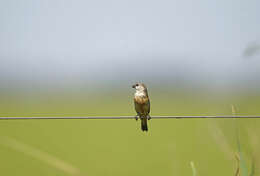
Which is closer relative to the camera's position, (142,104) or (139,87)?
(142,104)

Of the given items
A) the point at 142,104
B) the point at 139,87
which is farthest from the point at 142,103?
the point at 139,87

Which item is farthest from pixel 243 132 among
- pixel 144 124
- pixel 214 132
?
pixel 144 124

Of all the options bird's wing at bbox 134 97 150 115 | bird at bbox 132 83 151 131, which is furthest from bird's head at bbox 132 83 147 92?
bird's wing at bbox 134 97 150 115

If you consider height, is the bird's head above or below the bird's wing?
above

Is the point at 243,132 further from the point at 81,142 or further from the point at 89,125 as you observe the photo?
the point at 89,125

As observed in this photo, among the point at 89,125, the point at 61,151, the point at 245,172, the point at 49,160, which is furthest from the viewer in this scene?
the point at 89,125

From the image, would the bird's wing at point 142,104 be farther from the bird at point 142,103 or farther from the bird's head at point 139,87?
the bird's head at point 139,87

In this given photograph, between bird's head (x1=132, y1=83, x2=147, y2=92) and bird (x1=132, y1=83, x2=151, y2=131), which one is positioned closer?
bird (x1=132, y1=83, x2=151, y2=131)

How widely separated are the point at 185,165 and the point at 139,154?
4830 millimetres

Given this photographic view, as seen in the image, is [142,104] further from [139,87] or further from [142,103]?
[139,87]

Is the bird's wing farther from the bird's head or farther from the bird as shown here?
the bird's head

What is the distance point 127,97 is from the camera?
182ft

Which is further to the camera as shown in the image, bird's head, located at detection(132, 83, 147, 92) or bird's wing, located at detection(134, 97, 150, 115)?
bird's head, located at detection(132, 83, 147, 92)

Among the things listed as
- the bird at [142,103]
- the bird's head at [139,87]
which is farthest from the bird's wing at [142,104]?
the bird's head at [139,87]
